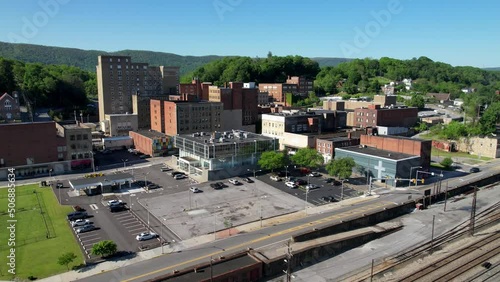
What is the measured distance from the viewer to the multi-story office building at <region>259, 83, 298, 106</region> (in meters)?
125

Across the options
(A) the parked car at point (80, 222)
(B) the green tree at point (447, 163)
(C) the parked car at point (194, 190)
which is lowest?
(A) the parked car at point (80, 222)

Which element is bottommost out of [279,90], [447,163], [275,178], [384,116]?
[275,178]

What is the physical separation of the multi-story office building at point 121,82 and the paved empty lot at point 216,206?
5016 cm

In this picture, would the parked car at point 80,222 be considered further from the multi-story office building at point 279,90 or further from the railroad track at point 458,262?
the multi-story office building at point 279,90

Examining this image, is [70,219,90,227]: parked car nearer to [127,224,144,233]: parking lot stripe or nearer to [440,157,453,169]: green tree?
[127,224,144,233]: parking lot stripe

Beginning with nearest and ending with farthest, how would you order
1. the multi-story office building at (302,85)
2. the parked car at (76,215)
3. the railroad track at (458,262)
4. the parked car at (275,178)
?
the railroad track at (458,262) < the parked car at (76,215) < the parked car at (275,178) < the multi-story office building at (302,85)

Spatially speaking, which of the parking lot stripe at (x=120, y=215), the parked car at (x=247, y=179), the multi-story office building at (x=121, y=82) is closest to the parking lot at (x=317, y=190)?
the parked car at (x=247, y=179)

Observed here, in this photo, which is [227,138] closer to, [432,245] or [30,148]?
[30,148]

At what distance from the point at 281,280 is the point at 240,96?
61.6 m

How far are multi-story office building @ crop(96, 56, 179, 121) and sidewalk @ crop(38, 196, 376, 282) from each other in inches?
2419

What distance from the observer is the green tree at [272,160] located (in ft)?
178

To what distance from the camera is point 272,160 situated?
54.1 meters

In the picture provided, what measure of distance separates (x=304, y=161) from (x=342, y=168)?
632 centimetres

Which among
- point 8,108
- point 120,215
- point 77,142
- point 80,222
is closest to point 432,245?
point 120,215
